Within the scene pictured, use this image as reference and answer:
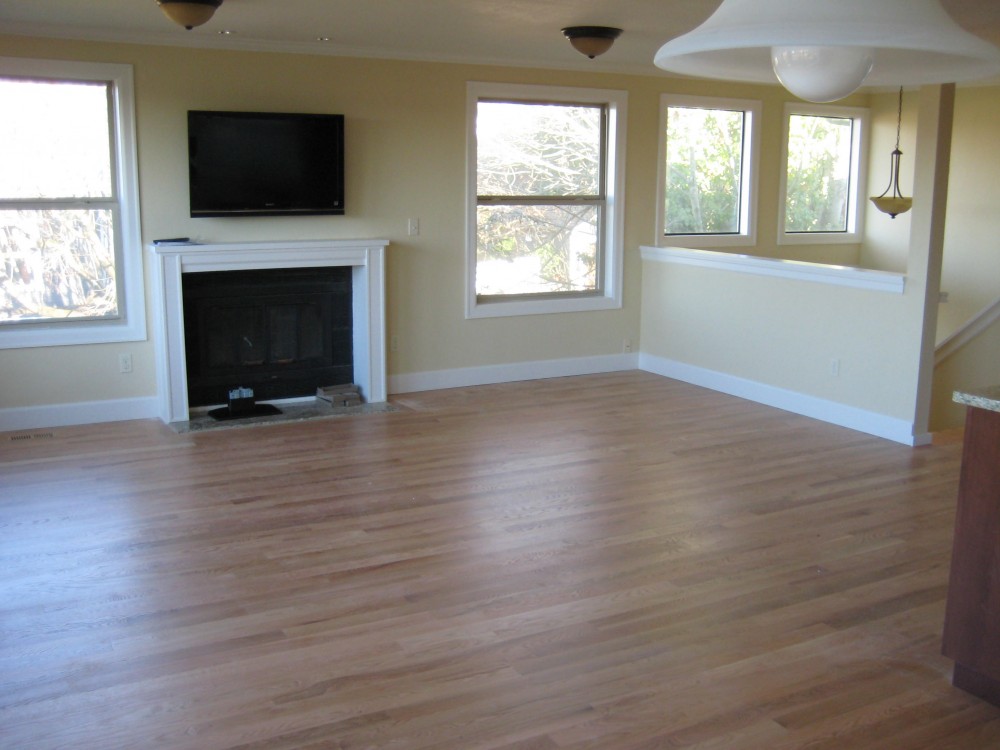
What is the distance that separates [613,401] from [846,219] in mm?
3622

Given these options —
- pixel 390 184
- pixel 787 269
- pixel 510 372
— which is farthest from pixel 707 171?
pixel 390 184

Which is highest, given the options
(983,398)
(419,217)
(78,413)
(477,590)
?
(419,217)

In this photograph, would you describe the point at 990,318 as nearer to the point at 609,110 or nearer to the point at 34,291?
the point at 609,110

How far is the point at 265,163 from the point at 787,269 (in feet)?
11.2

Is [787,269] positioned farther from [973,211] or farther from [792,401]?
[973,211]

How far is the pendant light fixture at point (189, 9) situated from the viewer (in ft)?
14.7

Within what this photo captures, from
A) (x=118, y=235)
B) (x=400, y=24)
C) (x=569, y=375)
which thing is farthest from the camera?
(x=569, y=375)

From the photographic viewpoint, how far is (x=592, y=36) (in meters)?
5.42

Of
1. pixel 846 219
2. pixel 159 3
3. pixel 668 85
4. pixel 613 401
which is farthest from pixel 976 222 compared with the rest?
pixel 159 3

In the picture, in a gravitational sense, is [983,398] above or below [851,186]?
below

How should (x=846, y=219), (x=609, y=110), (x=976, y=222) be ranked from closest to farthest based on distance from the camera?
(x=609, y=110)
(x=976, y=222)
(x=846, y=219)

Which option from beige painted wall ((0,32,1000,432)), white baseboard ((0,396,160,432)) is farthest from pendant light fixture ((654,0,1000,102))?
white baseboard ((0,396,160,432))

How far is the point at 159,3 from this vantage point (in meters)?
4.54

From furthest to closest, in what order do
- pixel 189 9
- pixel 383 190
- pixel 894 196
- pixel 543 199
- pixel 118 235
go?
pixel 894 196
pixel 543 199
pixel 383 190
pixel 118 235
pixel 189 9
